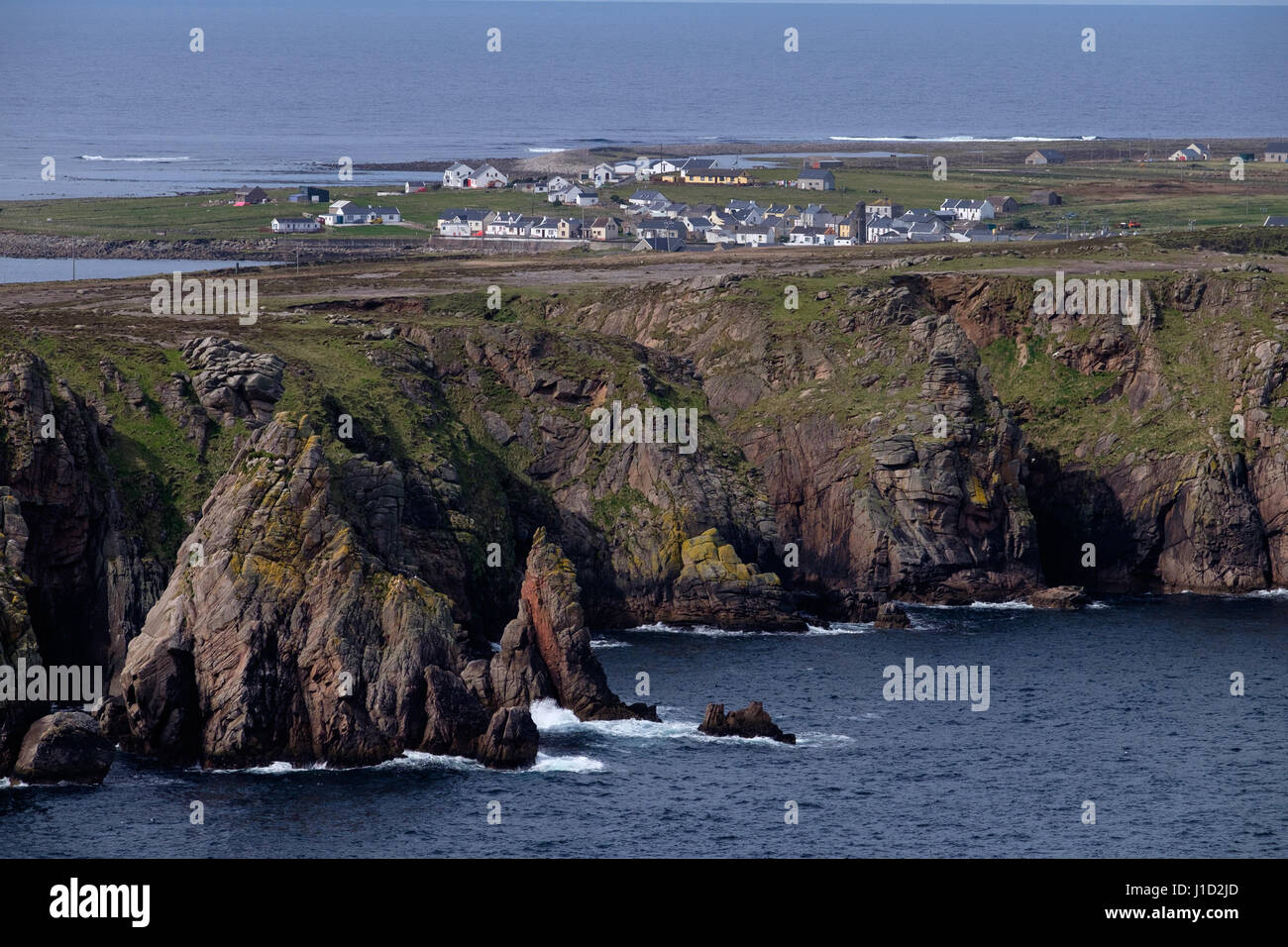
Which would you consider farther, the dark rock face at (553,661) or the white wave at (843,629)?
the white wave at (843,629)

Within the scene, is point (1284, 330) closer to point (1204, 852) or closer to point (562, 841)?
point (1204, 852)

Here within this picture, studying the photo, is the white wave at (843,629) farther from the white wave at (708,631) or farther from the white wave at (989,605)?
the white wave at (989,605)

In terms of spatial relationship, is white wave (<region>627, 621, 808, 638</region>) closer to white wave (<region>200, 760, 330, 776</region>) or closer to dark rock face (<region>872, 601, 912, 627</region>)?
dark rock face (<region>872, 601, 912, 627</region>)

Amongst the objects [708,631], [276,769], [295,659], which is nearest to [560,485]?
[708,631]

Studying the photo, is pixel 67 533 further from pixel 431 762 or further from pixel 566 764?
pixel 566 764

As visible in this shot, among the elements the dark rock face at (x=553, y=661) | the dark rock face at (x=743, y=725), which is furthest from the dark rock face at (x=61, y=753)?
the dark rock face at (x=743, y=725)

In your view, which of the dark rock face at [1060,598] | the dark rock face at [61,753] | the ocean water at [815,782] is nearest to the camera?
the ocean water at [815,782]

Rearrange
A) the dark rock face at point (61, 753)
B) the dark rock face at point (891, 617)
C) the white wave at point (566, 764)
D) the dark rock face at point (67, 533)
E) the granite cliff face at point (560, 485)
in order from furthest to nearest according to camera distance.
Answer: the dark rock face at point (891, 617)
the dark rock face at point (67, 533)
the granite cliff face at point (560, 485)
the white wave at point (566, 764)
the dark rock face at point (61, 753)

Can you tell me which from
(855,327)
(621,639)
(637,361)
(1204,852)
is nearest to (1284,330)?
(855,327)
